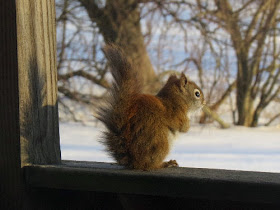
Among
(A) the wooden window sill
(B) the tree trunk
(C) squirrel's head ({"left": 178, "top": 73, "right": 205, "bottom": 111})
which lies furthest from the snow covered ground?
(B) the tree trunk

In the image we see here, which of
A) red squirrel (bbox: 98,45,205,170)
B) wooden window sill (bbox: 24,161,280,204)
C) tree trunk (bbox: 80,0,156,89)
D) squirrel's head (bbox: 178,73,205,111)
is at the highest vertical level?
tree trunk (bbox: 80,0,156,89)

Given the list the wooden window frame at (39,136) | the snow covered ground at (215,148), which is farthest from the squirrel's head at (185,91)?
the wooden window frame at (39,136)

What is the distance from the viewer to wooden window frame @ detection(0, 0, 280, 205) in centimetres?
78

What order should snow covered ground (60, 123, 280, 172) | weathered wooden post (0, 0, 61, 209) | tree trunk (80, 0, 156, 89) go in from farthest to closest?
tree trunk (80, 0, 156, 89) → snow covered ground (60, 123, 280, 172) → weathered wooden post (0, 0, 61, 209)

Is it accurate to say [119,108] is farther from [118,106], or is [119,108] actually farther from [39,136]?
[39,136]

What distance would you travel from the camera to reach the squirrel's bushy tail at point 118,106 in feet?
3.11

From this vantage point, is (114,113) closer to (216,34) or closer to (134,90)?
(134,90)

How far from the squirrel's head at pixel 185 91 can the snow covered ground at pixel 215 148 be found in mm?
119

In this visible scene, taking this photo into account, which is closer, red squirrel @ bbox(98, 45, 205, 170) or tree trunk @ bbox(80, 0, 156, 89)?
red squirrel @ bbox(98, 45, 205, 170)

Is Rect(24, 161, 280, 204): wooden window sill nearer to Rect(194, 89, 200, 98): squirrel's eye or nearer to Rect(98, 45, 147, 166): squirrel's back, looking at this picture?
Rect(98, 45, 147, 166): squirrel's back

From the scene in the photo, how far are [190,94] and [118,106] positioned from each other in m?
0.41

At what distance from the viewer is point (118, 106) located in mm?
959

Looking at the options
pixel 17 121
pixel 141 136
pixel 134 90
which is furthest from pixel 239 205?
pixel 17 121

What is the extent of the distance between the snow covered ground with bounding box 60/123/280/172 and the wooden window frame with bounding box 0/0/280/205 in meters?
0.34
